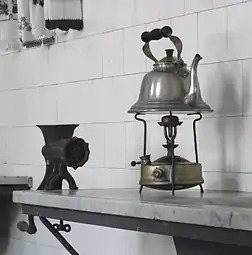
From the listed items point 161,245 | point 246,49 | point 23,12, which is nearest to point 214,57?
point 246,49

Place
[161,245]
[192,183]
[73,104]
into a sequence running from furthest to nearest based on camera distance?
[73,104], [161,245], [192,183]

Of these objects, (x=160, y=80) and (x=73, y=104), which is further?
(x=73, y=104)

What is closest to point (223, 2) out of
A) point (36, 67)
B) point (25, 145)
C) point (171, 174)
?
point (171, 174)

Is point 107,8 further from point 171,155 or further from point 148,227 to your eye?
point 148,227

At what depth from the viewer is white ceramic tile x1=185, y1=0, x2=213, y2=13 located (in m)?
1.86

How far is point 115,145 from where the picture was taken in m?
2.19

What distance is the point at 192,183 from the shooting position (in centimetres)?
154

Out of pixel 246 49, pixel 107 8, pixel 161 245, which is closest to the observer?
pixel 246 49

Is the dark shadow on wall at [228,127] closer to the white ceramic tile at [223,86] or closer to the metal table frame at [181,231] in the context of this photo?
the white ceramic tile at [223,86]

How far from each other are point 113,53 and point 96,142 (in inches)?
12.5

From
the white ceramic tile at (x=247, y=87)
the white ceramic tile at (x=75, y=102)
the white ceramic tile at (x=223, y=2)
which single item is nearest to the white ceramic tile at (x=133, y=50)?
the white ceramic tile at (x=75, y=102)

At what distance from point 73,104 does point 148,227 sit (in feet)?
3.46

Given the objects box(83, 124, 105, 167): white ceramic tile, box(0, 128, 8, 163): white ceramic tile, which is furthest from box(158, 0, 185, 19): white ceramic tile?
box(0, 128, 8, 163): white ceramic tile

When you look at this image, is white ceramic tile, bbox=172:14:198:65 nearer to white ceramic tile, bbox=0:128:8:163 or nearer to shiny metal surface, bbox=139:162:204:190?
shiny metal surface, bbox=139:162:204:190
